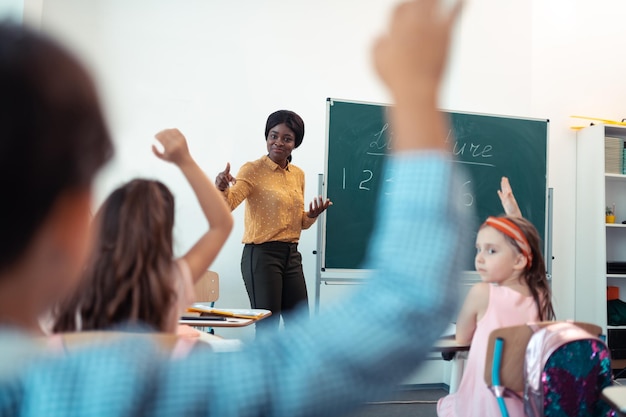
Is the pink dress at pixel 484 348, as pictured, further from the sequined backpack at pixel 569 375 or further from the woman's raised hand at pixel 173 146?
the woman's raised hand at pixel 173 146

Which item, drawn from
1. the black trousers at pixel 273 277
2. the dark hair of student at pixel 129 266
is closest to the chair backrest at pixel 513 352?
the dark hair of student at pixel 129 266

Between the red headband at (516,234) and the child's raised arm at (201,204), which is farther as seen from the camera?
the red headband at (516,234)

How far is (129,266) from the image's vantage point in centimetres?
69

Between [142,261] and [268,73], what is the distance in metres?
4.39

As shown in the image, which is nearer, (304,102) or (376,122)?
(376,122)

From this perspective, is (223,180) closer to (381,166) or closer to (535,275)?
(381,166)

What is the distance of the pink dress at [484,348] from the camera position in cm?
214

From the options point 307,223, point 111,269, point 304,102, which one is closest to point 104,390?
point 111,269

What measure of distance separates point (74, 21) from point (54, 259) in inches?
189

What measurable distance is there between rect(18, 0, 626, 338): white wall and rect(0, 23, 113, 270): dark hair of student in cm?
407

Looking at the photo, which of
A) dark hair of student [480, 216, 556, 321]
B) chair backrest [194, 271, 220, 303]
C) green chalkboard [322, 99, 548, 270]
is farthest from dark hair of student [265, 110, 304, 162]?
dark hair of student [480, 216, 556, 321]

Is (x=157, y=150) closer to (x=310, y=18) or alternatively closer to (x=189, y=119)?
(x=189, y=119)

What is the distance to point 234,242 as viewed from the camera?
4.73 metres

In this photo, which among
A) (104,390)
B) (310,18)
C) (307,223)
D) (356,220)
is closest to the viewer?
(104,390)
